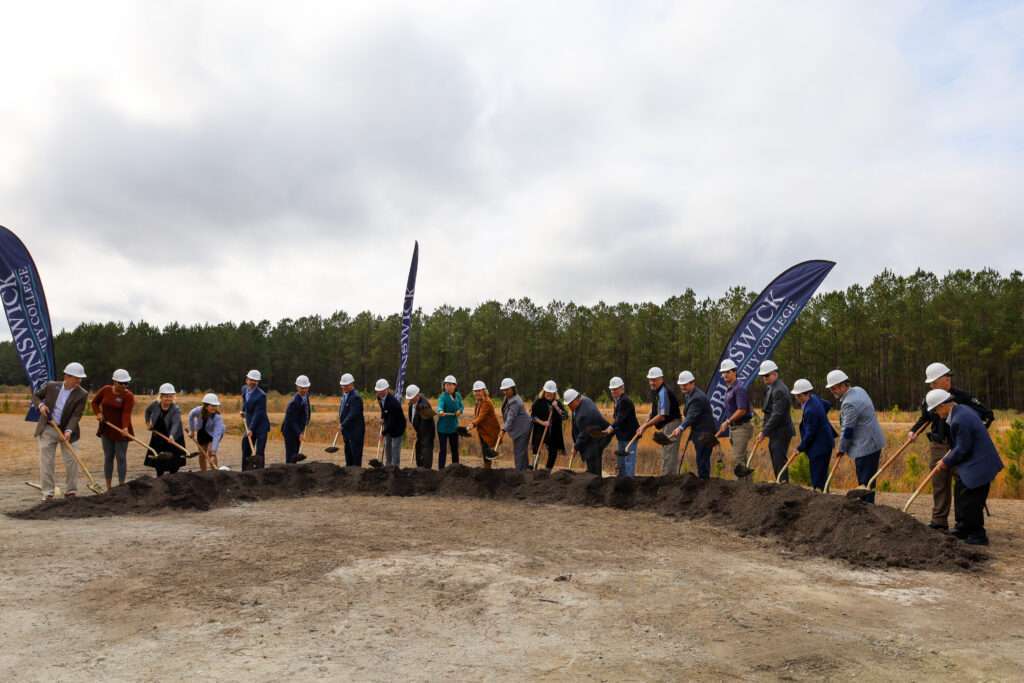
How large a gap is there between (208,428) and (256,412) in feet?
2.71

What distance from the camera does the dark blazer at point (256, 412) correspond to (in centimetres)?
1298

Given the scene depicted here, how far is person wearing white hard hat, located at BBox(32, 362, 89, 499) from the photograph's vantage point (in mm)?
10453

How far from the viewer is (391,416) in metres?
13.8

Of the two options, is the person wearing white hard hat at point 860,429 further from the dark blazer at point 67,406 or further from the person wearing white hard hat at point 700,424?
the dark blazer at point 67,406

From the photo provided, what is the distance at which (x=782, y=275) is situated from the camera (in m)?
12.9

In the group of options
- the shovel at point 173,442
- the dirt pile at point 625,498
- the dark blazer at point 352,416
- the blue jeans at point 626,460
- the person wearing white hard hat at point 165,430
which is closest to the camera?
the dirt pile at point 625,498

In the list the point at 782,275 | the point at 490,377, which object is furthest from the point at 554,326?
the point at 782,275

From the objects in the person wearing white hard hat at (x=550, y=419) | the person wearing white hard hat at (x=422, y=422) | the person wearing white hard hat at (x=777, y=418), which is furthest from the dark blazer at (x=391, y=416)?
the person wearing white hard hat at (x=777, y=418)

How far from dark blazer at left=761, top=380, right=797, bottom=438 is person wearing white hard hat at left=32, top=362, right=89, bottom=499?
9277mm

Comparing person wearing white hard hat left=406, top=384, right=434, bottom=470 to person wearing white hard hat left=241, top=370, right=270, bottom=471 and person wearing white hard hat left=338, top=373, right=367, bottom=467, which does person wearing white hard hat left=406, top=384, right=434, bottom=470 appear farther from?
person wearing white hard hat left=241, top=370, right=270, bottom=471

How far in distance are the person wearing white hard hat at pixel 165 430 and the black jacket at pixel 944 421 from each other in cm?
1022

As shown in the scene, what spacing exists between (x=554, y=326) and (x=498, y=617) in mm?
67599

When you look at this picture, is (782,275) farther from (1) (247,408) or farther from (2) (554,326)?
(2) (554,326)

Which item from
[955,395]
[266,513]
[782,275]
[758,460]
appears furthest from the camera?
[758,460]
